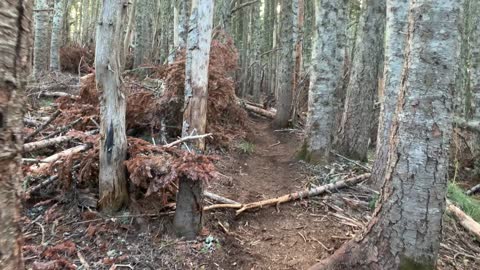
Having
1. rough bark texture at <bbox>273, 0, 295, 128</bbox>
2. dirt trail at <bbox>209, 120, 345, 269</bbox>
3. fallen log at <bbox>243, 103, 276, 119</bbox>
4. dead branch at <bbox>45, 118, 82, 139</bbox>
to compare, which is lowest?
dirt trail at <bbox>209, 120, 345, 269</bbox>

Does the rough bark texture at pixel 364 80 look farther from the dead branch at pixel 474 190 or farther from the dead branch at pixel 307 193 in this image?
the dead branch at pixel 474 190

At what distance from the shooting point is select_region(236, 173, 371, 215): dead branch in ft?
16.9

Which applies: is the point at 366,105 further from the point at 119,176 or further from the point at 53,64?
the point at 53,64

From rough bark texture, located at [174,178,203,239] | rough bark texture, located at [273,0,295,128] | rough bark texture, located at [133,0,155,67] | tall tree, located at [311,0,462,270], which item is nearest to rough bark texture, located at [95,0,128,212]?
rough bark texture, located at [174,178,203,239]

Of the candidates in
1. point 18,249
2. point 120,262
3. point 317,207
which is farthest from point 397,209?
point 18,249

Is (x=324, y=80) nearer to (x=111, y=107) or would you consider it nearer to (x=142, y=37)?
(x=111, y=107)

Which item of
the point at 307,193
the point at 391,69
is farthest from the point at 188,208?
the point at 391,69

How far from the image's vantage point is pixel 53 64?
11250 millimetres

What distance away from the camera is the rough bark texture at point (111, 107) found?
376cm

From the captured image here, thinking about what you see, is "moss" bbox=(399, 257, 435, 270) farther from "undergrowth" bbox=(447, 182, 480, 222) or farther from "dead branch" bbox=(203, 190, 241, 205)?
"undergrowth" bbox=(447, 182, 480, 222)

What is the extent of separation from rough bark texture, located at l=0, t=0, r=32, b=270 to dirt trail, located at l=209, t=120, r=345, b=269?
9.91 ft

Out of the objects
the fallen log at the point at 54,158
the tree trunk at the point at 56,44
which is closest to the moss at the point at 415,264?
the fallen log at the point at 54,158

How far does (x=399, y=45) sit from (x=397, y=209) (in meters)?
3.02

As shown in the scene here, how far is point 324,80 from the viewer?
291 inches
